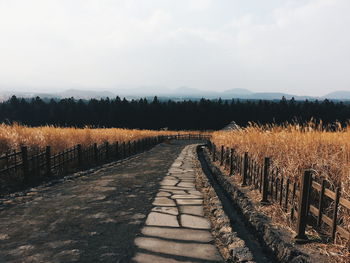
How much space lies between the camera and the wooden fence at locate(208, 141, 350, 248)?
10.8ft

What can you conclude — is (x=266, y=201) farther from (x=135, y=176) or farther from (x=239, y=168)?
(x=135, y=176)

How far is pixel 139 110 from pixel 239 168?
54.9 metres

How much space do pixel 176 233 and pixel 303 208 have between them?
1.84 meters

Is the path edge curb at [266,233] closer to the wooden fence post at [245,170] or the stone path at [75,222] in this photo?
the wooden fence post at [245,170]

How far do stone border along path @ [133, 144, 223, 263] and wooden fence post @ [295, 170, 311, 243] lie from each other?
45.6 inches

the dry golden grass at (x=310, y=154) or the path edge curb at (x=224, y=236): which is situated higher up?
the dry golden grass at (x=310, y=154)

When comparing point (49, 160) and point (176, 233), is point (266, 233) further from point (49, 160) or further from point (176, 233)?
point (49, 160)

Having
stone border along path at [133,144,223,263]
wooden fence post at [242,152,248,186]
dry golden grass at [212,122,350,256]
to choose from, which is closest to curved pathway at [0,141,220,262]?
stone border along path at [133,144,223,263]

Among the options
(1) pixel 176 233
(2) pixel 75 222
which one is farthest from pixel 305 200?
(2) pixel 75 222

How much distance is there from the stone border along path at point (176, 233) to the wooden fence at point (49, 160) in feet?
11.5

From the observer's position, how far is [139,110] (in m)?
61.9

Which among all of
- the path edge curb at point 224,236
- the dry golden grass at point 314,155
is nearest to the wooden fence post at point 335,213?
the dry golden grass at point 314,155

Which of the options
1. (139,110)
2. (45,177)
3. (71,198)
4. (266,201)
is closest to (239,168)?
(266,201)

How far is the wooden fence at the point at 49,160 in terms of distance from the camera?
22.1 feet
